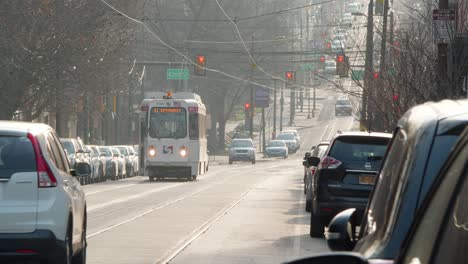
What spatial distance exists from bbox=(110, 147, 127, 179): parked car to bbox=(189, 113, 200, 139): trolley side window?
607cm

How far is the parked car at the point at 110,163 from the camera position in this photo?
5150 centimetres

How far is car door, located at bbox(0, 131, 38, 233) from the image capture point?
445 inches

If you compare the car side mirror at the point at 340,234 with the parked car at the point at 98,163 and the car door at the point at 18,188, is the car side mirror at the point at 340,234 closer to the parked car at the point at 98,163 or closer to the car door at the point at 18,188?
the car door at the point at 18,188

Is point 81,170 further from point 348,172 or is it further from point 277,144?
point 277,144

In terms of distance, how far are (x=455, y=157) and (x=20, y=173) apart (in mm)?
7928

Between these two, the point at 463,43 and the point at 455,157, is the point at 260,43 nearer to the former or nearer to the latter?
the point at 463,43

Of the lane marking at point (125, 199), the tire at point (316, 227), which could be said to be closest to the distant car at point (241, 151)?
the lane marking at point (125, 199)

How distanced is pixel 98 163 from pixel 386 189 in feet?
143

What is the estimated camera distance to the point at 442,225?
12.8 feet

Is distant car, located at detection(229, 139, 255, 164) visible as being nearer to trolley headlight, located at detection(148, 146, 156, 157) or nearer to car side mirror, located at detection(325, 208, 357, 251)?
trolley headlight, located at detection(148, 146, 156, 157)

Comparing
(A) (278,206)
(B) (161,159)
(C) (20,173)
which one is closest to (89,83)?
(B) (161,159)

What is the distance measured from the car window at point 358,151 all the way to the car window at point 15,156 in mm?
8503

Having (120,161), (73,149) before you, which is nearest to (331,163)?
(73,149)

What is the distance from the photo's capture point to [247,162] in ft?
280
